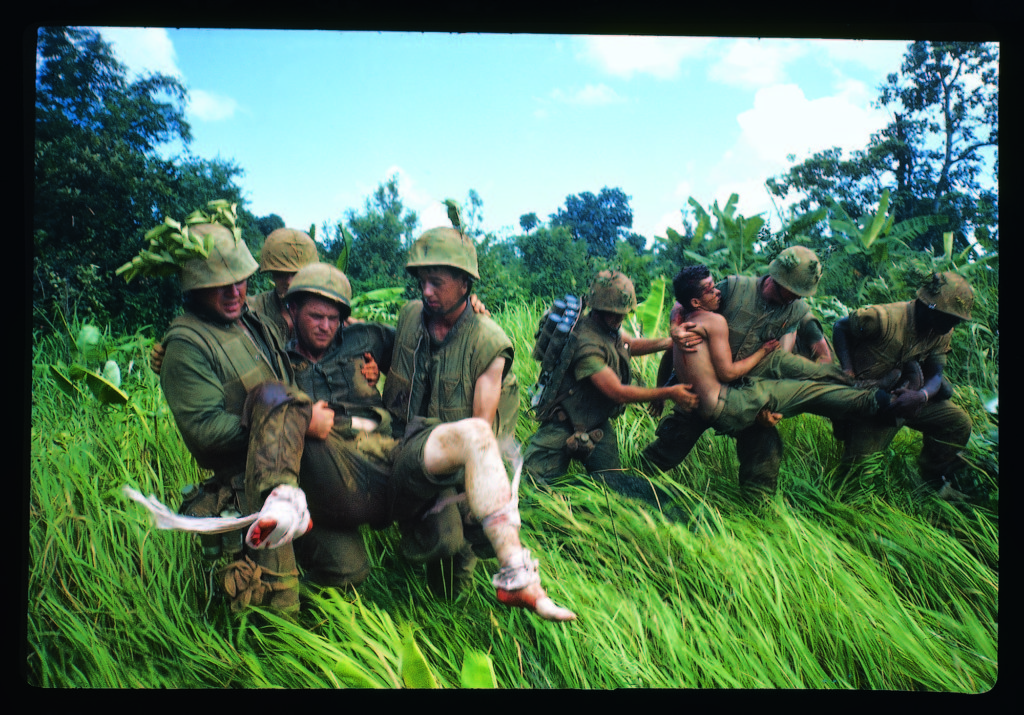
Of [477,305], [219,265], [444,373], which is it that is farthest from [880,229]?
[219,265]

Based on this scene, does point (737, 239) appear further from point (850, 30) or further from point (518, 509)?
point (518, 509)

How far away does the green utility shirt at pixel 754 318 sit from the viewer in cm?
368

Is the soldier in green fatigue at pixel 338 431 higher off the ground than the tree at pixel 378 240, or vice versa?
the tree at pixel 378 240

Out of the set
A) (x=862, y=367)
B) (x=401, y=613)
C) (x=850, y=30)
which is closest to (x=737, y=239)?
(x=862, y=367)

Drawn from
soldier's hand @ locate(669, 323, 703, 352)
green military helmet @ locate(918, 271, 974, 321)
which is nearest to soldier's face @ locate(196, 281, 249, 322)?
soldier's hand @ locate(669, 323, 703, 352)

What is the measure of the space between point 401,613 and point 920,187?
3.34m

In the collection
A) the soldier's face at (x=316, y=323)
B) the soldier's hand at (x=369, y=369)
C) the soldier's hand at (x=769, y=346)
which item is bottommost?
the soldier's hand at (x=369, y=369)

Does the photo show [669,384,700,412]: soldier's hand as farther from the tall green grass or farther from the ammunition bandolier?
the tall green grass

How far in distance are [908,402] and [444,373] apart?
226cm

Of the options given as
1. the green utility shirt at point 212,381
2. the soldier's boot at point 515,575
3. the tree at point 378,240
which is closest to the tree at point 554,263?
the tree at point 378,240

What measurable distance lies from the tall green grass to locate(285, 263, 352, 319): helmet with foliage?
0.77 metres

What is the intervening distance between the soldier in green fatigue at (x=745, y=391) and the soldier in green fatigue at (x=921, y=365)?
0.10 metres

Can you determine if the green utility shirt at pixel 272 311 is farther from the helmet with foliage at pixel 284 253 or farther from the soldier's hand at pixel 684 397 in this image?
the soldier's hand at pixel 684 397

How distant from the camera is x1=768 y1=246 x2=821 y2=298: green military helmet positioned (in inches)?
144
